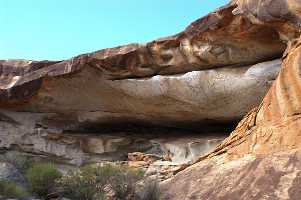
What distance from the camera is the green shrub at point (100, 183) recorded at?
37.8 feet

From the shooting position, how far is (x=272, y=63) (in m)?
12.7

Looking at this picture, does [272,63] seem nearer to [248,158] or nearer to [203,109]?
[203,109]

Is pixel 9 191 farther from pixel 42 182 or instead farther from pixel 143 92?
pixel 143 92

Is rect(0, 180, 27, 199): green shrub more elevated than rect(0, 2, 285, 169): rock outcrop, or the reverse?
rect(0, 2, 285, 169): rock outcrop

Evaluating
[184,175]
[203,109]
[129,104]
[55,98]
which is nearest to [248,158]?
[184,175]

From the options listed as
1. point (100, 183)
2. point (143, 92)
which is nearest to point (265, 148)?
point (100, 183)

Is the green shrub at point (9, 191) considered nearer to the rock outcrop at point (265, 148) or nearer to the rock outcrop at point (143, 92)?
the rock outcrop at point (265, 148)

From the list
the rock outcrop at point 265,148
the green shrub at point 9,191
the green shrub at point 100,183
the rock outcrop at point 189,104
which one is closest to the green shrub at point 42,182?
the green shrub at point 100,183

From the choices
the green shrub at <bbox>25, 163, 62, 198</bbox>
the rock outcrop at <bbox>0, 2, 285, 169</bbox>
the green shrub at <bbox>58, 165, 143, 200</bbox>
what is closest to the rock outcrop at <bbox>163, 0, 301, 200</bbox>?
the rock outcrop at <bbox>0, 2, 285, 169</bbox>

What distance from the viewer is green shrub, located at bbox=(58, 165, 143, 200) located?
11.5m

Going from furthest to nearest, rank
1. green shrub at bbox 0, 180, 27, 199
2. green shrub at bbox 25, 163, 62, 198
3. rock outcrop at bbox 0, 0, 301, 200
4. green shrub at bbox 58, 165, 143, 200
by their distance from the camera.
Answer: green shrub at bbox 25, 163, 62, 198
green shrub at bbox 0, 180, 27, 199
green shrub at bbox 58, 165, 143, 200
rock outcrop at bbox 0, 0, 301, 200

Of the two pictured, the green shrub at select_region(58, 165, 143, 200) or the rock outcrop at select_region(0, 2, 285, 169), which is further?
the rock outcrop at select_region(0, 2, 285, 169)

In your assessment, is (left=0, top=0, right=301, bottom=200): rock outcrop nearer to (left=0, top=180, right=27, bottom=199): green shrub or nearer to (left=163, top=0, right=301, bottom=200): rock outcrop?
(left=163, top=0, right=301, bottom=200): rock outcrop

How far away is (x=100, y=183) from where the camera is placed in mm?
12211
